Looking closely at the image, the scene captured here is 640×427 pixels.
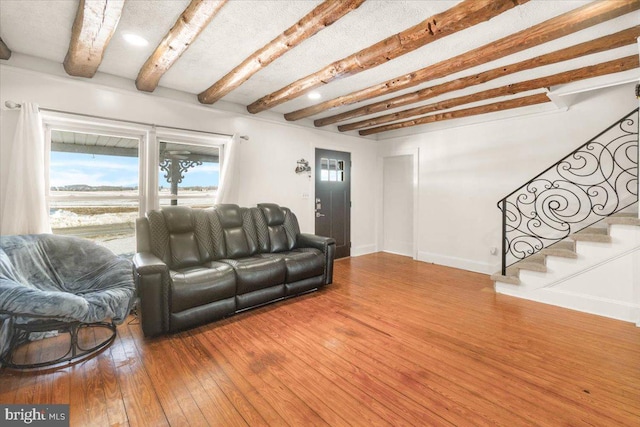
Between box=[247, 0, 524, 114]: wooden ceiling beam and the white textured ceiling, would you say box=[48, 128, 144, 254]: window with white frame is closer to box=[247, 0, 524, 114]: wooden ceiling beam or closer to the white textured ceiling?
the white textured ceiling

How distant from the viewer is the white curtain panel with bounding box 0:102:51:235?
2.59 meters

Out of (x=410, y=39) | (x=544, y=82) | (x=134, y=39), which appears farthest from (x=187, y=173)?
(x=544, y=82)

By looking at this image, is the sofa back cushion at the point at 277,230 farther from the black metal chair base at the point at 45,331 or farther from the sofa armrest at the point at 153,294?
the black metal chair base at the point at 45,331

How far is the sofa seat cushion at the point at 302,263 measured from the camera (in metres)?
3.32

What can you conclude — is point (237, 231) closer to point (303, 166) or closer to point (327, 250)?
point (327, 250)

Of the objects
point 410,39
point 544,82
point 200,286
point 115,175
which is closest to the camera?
point 410,39

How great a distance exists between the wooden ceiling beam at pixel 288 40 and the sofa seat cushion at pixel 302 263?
78.3 inches

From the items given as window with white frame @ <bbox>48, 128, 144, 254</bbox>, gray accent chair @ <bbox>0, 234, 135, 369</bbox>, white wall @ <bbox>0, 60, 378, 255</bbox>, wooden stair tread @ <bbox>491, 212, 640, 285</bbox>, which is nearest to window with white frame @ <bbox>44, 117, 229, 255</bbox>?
window with white frame @ <bbox>48, 128, 144, 254</bbox>

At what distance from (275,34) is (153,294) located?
236 cm

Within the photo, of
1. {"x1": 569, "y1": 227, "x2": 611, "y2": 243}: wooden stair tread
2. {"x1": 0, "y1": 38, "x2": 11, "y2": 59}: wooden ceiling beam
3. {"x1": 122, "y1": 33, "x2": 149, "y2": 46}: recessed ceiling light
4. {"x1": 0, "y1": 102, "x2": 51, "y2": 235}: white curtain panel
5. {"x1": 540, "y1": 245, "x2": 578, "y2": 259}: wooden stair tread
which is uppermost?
{"x1": 122, "y1": 33, "x2": 149, "y2": 46}: recessed ceiling light

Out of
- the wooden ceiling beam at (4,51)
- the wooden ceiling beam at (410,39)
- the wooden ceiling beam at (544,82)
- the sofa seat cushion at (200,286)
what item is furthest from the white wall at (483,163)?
the wooden ceiling beam at (4,51)

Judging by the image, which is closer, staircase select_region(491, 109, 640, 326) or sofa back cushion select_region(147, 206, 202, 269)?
staircase select_region(491, 109, 640, 326)

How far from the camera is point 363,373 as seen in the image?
199 cm

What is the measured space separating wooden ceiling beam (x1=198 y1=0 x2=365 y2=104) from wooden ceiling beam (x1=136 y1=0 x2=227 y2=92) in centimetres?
56
